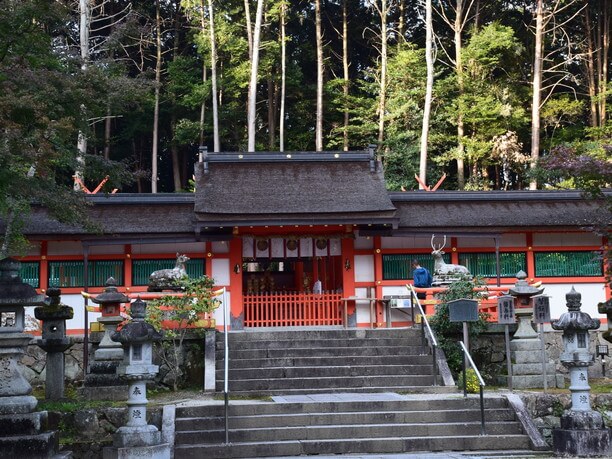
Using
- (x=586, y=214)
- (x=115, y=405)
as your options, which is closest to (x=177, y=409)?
(x=115, y=405)

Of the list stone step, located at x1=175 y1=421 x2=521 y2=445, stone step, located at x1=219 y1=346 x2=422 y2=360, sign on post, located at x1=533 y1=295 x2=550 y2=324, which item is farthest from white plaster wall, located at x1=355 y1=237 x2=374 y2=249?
stone step, located at x1=175 y1=421 x2=521 y2=445

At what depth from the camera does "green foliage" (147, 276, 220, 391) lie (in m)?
15.9

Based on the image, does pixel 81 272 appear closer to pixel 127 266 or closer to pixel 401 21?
pixel 127 266

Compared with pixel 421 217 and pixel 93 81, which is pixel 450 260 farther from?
pixel 93 81

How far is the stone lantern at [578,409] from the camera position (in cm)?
1123

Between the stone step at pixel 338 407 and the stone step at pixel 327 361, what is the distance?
91.0 inches

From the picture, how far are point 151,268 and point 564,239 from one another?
10.2 m

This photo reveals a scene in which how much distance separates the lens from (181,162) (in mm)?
39188

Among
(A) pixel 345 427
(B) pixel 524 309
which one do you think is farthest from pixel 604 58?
(A) pixel 345 427

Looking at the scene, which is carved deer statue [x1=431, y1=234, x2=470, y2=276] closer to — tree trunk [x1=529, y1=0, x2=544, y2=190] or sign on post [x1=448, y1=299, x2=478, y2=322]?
sign on post [x1=448, y1=299, x2=478, y2=322]

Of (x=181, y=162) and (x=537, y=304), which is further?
(x=181, y=162)

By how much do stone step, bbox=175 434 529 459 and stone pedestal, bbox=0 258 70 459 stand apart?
2099 millimetres

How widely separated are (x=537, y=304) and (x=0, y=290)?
8874 millimetres

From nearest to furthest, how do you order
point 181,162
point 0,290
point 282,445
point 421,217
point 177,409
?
point 0,290 < point 282,445 < point 177,409 < point 421,217 < point 181,162
